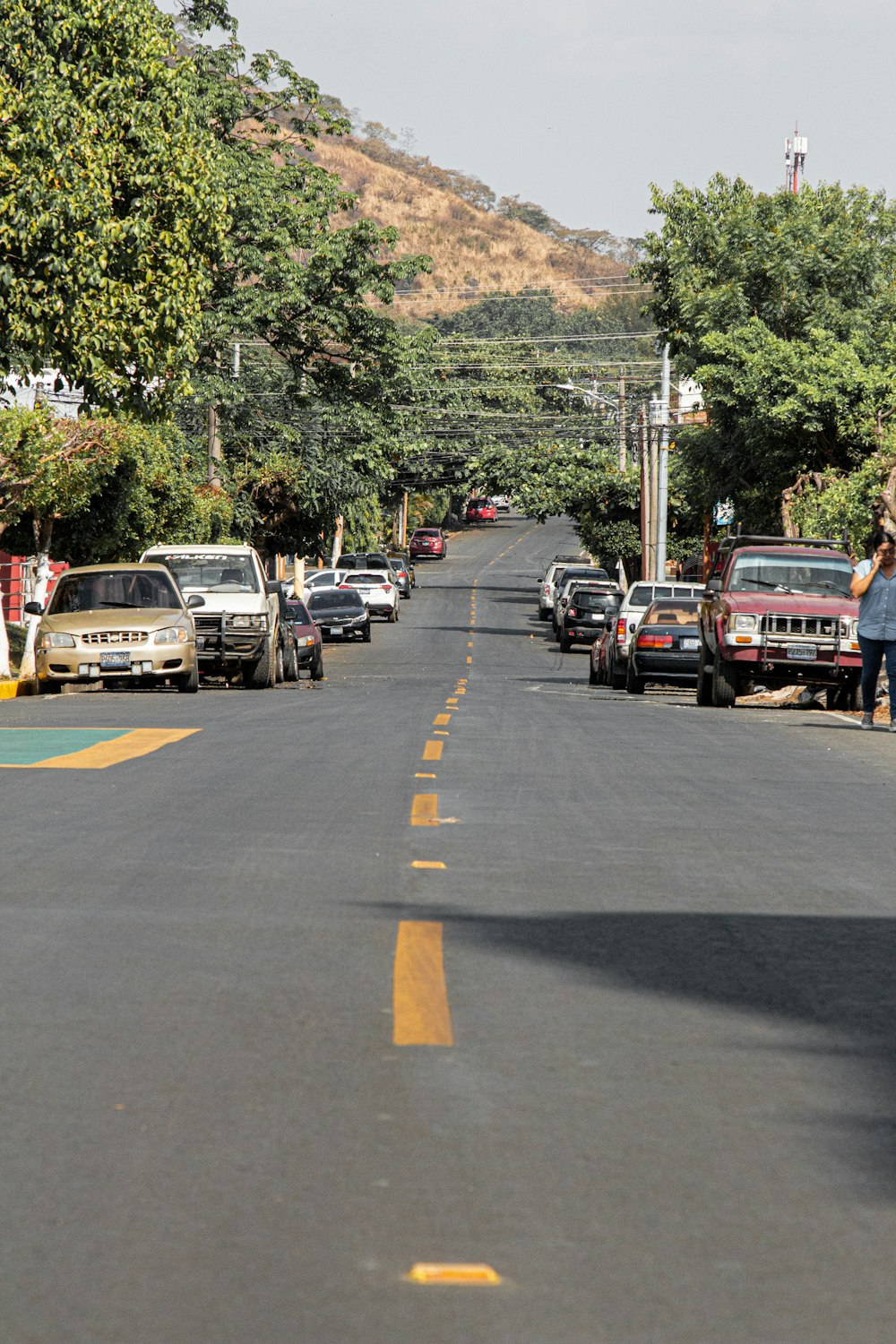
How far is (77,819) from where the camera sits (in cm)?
969

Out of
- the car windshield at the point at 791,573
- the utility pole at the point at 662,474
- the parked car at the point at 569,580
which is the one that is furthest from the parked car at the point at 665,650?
A: the utility pole at the point at 662,474

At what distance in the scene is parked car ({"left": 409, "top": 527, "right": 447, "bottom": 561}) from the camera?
106m

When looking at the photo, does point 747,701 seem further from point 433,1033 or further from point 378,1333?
point 378,1333

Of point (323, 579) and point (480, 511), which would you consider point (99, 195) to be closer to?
point (323, 579)

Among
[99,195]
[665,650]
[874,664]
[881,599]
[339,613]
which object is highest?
[99,195]

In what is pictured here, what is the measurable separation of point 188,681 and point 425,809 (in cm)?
1304

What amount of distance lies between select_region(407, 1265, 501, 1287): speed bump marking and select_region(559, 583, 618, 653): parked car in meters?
44.6

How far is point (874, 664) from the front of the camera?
57.4 feet

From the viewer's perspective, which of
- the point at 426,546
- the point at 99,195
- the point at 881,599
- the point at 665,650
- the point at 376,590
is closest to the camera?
the point at 881,599

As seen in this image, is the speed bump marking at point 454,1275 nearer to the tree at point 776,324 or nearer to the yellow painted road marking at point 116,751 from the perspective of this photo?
the yellow painted road marking at point 116,751

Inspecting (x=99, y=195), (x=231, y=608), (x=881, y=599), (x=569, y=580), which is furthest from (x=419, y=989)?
(x=569, y=580)

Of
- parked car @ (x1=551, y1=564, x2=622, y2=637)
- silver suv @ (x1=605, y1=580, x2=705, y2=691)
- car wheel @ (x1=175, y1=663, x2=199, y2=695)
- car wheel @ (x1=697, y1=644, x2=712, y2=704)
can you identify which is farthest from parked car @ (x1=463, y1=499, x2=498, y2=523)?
car wheel @ (x1=697, y1=644, x2=712, y2=704)

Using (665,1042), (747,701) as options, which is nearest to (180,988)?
(665,1042)

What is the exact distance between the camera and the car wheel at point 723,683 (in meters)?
21.8
